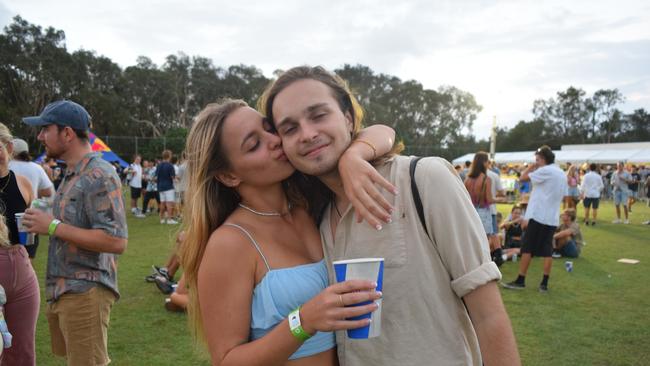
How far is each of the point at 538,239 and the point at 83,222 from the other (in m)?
6.84

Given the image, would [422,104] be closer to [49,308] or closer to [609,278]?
[609,278]

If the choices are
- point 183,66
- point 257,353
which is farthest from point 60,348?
point 183,66

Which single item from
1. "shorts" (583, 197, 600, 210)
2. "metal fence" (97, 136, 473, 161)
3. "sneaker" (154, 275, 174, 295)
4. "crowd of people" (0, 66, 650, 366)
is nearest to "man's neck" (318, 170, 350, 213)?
"crowd of people" (0, 66, 650, 366)

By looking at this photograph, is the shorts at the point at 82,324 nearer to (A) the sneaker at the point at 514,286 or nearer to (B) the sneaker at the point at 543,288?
(A) the sneaker at the point at 514,286

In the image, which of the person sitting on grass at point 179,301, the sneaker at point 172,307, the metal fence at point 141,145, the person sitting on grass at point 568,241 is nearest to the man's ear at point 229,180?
the person sitting on grass at point 179,301

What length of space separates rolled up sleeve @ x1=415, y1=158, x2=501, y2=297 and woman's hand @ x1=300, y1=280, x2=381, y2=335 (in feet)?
1.28

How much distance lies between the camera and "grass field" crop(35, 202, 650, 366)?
4.77 meters

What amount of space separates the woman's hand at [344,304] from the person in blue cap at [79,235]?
2207mm

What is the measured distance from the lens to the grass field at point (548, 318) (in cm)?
477

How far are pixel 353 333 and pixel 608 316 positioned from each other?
622 centimetres

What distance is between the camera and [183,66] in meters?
60.9

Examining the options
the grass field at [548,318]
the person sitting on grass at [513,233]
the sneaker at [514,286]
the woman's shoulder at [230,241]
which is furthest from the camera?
the person sitting on grass at [513,233]

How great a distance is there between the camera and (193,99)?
61.4m

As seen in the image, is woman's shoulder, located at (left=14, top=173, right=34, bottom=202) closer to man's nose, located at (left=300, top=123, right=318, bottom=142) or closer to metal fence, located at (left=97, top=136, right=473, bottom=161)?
man's nose, located at (left=300, top=123, right=318, bottom=142)
